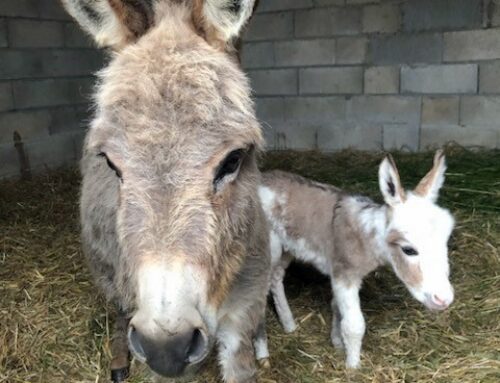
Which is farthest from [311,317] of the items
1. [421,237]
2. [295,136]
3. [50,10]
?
[50,10]

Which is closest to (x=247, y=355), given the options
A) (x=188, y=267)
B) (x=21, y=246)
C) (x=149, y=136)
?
(x=188, y=267)

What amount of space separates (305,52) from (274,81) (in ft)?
2.15

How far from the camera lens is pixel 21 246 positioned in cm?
493

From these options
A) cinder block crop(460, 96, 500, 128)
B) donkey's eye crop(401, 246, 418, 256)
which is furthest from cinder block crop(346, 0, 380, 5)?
donkey's eye crop(401, 246, 418, 256)

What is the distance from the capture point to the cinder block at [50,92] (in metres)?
7.04

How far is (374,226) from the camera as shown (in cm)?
352

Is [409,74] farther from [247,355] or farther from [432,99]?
[247,355]

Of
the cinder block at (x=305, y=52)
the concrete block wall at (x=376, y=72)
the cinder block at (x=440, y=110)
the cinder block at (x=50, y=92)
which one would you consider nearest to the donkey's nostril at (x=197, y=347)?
the concrete block wall at (x=376, y=72)

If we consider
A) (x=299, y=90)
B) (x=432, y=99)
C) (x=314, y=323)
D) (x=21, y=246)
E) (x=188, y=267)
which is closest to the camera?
(x=188, y=267)

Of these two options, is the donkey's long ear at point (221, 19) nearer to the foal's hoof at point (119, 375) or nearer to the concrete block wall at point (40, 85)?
the foal's hoof at point (119, 375)

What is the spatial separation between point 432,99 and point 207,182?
5.89 meters

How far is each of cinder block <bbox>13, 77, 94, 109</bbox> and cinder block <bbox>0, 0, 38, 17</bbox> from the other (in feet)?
2.81

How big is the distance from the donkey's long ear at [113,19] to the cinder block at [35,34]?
16.3ft

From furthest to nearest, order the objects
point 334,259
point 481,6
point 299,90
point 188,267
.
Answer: point 299,90 → point 481,6 → point 334,259 → point 188,267
